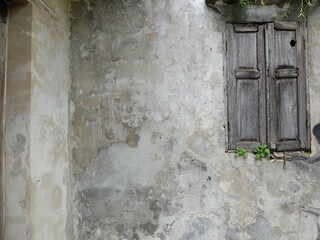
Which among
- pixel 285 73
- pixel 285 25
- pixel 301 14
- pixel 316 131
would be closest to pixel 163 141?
pixel 285 73

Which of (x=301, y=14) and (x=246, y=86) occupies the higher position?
(x=301, y=14)

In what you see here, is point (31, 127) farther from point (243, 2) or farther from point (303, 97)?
point (303, 97)

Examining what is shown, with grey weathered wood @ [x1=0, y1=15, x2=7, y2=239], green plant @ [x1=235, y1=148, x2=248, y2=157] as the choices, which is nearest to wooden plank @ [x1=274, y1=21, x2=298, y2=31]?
green plant @ [x1=235, y1=148, x2=248, y2=157]

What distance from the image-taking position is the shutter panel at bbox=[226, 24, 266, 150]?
309cm

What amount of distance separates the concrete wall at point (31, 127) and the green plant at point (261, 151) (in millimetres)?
1843

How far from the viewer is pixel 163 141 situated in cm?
310

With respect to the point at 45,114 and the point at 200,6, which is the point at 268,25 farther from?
the point at 45,114

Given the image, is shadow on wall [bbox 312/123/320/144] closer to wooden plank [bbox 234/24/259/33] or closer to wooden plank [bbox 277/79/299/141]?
wooden plank [bbox 277/79/299/141]

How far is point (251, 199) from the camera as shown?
9.99 feet

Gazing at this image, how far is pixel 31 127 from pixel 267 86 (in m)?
2.13

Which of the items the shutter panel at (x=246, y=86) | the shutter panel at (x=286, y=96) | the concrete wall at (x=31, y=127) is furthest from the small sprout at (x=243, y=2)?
the concrete wall at (x=31, y=127)

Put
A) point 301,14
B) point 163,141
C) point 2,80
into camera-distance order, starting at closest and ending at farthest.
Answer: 1. point 2,80
2. point 301,14
3. point 163,141

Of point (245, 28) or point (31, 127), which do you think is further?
point (245, 28)

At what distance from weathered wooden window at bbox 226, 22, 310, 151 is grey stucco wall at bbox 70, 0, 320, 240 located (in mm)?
122
